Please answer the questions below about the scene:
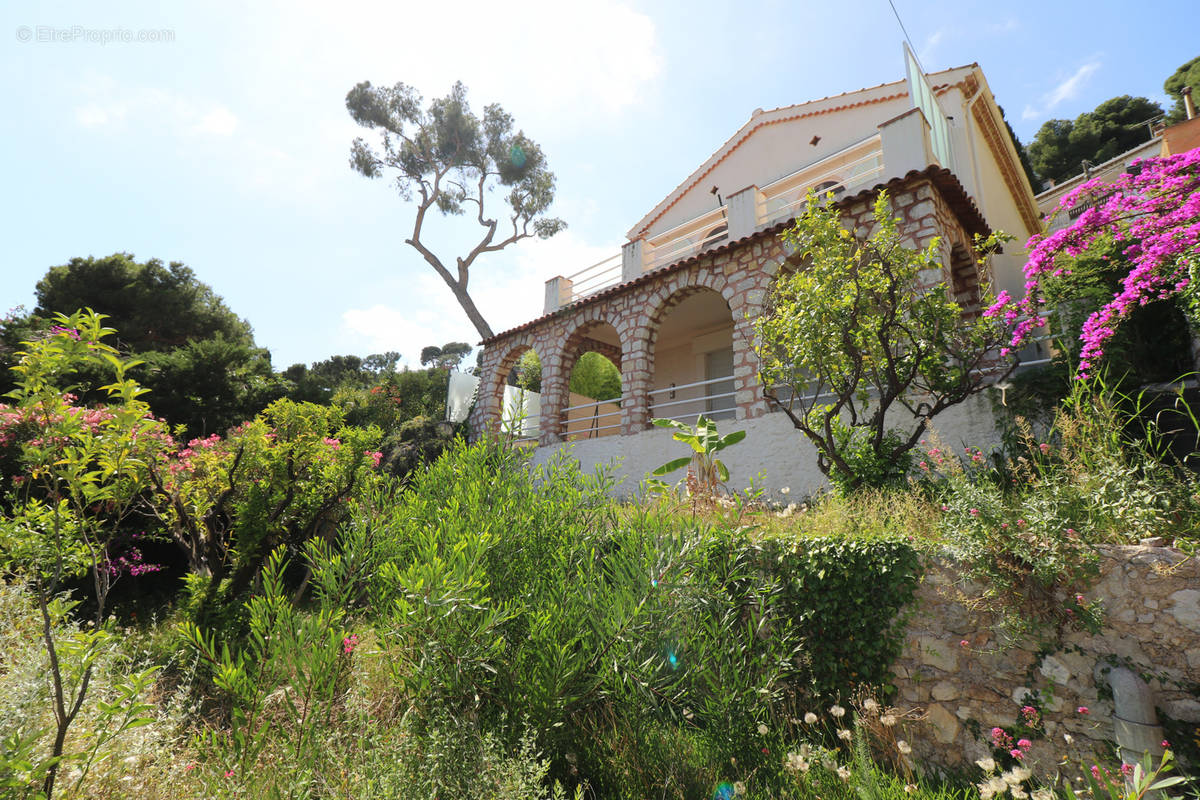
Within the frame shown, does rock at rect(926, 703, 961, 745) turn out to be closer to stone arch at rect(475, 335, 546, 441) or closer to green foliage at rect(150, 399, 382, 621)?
green foliage at rect(150, 399, 382, 621)

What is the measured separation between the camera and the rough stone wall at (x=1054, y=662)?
270cm

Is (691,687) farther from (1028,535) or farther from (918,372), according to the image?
(918,372)

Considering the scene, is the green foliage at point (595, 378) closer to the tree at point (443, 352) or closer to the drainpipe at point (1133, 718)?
the drainpipe at point (1133, 718)

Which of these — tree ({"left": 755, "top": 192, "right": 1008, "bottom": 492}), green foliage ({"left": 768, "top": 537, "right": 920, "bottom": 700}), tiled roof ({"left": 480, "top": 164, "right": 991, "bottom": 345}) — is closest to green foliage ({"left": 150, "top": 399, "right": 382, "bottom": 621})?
tiled roof ({"left": 480, "top": 164, "right": 991, "bottom": 345})

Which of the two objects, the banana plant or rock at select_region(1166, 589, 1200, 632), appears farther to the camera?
the banana plant

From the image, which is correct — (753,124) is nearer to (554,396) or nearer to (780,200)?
(780,200)

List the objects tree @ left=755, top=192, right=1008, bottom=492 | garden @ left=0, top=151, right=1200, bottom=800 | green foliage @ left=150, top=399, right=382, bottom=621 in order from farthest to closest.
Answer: green foliage @ left=150, top=399, right=382, bottom=621 < tree @ left=755, top=192, right=1008, bottom=492 < garden @ left=0, top=151, right=1200, bottom=800

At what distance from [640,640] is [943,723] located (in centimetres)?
220

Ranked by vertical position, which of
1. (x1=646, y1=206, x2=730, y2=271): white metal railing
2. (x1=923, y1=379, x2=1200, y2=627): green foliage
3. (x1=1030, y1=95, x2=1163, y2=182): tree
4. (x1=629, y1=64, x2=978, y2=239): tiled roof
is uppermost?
(x1=1030, y1=95, x2=1163, y2=182): tree

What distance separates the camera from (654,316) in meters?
9.11

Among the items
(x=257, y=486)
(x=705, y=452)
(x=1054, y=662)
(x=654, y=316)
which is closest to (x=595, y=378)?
(x=654, y=316)

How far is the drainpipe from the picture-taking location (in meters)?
2.59

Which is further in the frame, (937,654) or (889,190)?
(889,190)

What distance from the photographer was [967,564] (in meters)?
3.28
